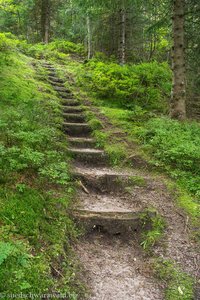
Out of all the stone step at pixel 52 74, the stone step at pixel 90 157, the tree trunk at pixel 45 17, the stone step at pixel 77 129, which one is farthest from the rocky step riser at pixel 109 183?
the tree trunk at pixel 45 17

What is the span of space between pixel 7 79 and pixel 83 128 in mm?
3069

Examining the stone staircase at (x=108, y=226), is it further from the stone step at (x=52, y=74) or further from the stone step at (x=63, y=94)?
the stone step at (x=52, y=74)

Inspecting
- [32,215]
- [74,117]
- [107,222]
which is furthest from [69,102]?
[32,215]

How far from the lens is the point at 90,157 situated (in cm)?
679

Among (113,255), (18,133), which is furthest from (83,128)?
(113,255)

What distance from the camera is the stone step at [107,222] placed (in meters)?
4.60

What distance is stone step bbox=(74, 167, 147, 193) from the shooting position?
5766mm

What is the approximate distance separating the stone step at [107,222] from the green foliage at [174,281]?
2.60ft

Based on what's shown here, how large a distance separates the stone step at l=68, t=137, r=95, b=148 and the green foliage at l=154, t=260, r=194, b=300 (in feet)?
12.8

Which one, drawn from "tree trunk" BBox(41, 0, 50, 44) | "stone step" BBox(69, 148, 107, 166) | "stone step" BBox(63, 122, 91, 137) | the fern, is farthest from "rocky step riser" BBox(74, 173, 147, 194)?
"tree trunk" BBox(41, 0, 50, 44)

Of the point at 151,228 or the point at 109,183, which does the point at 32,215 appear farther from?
the point at 109,183

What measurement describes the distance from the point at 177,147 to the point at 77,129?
2748 mm

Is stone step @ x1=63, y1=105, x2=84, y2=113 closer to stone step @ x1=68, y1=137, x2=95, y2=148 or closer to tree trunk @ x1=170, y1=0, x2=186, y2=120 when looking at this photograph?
stone step @ x1=68, y1=137, x2=95, y2=148

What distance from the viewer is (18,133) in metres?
5.07
